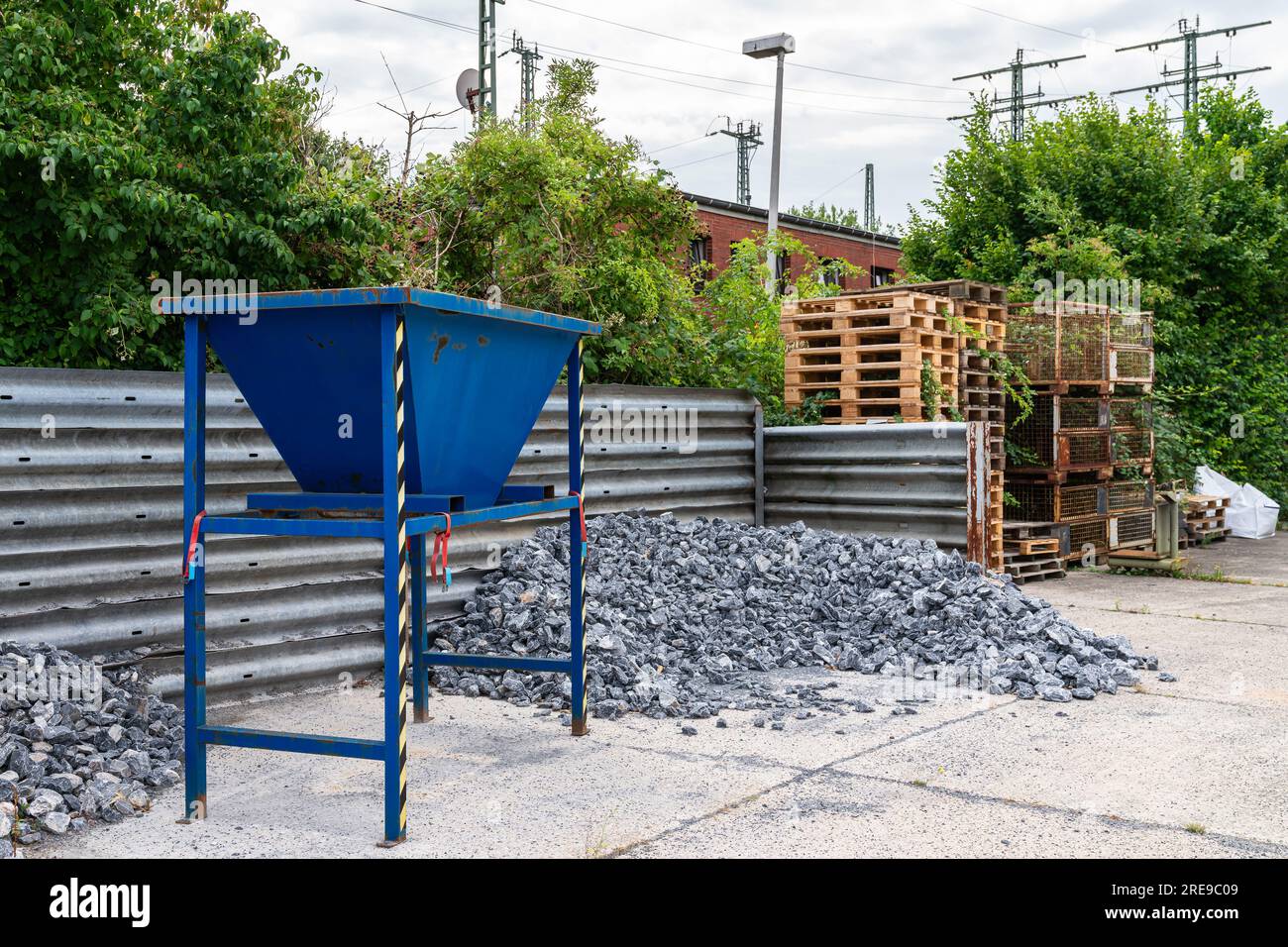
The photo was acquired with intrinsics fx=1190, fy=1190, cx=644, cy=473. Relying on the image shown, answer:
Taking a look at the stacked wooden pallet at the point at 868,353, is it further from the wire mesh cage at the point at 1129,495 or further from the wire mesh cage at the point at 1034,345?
the wire mesh cage at the point at 1129,495

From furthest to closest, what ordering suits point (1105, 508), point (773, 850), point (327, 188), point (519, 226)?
point (1105, 508), point (519, 226), point (327, 188), point (773, 850)

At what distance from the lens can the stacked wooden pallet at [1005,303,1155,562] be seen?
13641mm

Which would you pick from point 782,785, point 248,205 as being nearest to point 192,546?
point 782,785

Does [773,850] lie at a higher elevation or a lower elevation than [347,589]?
lower

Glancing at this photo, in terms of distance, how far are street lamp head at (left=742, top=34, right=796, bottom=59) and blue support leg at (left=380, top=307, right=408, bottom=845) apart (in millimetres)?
18452

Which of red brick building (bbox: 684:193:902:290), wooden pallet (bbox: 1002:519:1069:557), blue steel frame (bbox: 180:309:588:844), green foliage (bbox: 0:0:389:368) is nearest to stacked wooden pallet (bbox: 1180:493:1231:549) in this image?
wooden pallet (bbox: 1002:519:1069:557)

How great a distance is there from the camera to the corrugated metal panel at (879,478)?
34.7 feet

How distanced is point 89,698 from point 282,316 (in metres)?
2.25

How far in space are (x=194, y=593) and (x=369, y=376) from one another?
1.17 metres

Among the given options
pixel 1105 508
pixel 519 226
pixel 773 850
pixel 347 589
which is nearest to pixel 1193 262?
pixel 1105 508

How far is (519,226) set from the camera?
12.0 metres

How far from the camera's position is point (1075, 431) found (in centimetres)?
1372

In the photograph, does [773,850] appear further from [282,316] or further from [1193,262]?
[1193,262]

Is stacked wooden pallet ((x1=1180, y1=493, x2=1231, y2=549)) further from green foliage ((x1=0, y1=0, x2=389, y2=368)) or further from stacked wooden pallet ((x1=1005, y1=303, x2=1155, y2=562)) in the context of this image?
green foliage ((x1=0, y1=0, x2=389, y2=368))
